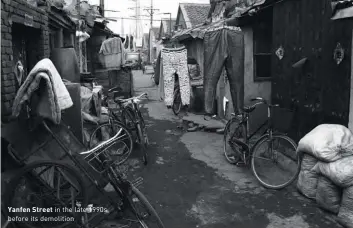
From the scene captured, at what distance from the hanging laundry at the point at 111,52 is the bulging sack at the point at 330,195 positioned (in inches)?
440

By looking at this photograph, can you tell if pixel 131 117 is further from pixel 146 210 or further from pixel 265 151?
pixel 146 210

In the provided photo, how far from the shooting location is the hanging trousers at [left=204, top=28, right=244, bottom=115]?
26.0 ft

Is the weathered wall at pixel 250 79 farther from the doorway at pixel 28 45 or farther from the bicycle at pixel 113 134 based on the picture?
the doorway at pixel 28 45

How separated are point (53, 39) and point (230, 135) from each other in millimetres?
5213

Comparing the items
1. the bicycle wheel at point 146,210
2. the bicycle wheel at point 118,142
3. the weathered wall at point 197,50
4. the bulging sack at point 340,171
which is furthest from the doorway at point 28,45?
the weathered wall at point 197,50

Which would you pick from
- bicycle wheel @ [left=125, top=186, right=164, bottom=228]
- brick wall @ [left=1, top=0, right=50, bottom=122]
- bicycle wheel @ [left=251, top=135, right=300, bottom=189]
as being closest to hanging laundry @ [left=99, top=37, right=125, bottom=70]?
brick wall @ [left=1, top=0, right=50, bottom=122]

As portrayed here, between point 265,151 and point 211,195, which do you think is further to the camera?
point 265,151

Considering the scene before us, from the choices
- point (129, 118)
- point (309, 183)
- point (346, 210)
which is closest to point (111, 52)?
point (129, 118)

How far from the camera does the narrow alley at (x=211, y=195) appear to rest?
4559 mm

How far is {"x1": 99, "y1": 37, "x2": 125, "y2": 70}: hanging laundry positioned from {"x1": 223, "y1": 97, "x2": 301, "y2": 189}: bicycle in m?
8.16

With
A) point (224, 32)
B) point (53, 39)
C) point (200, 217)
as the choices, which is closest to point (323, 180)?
point (200, 217)

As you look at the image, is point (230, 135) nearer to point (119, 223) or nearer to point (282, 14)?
point (282, 14)

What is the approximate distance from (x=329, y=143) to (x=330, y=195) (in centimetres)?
70

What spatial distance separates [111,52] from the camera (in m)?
14.3
